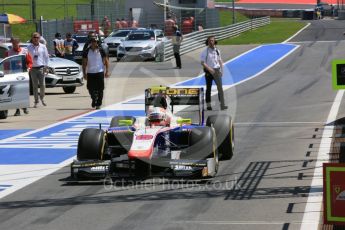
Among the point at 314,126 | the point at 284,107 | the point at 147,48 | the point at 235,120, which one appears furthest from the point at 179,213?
the point at 147,48

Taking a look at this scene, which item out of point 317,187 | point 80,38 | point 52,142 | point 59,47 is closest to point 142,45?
point 80,38

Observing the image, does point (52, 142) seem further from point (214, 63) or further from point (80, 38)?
point (80, 38)

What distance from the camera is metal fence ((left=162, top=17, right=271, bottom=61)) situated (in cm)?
4125

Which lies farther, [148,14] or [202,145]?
[148,14]

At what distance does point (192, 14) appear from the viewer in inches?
2552

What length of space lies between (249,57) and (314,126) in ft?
79.5

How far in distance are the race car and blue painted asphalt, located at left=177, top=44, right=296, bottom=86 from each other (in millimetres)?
15645

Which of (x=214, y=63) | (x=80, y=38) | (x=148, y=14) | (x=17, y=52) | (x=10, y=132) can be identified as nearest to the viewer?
(x=10, y=132)

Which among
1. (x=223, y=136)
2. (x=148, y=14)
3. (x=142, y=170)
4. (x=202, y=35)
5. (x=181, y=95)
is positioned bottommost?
(x=142, y=170)

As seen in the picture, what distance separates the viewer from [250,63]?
3744 cm

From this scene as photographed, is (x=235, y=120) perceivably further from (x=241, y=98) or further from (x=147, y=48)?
(x=147, y=48)

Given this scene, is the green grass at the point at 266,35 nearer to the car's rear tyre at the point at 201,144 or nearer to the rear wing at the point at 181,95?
the rear wing at the point at 181,95

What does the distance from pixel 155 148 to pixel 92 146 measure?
0.93 meters

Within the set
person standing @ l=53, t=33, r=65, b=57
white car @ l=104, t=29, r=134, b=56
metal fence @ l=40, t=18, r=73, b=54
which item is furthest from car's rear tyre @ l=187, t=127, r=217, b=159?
white car @ l=104, t=29, r=134, b=56
